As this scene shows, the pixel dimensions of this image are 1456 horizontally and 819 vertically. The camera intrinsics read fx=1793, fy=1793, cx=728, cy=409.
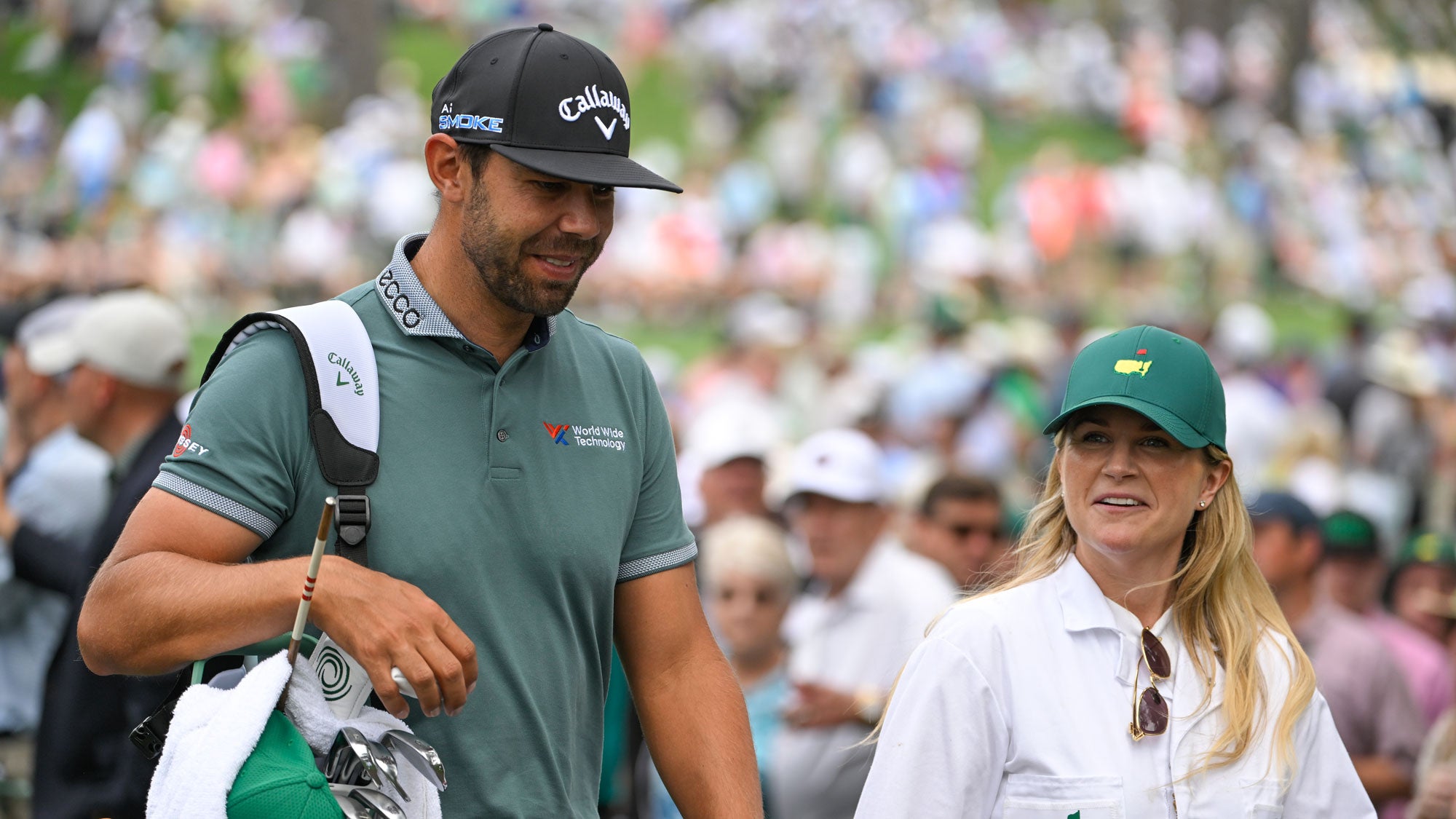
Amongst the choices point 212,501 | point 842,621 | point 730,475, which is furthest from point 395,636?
point 730,475

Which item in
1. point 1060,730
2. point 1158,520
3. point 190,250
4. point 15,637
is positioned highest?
point 190,250

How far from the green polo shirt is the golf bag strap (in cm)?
2

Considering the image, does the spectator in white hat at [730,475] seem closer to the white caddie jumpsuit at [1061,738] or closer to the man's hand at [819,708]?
the man's hand at [819,708]

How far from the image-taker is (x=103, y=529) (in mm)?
4582

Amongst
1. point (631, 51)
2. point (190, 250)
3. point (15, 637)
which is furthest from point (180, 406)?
point (631, 51)

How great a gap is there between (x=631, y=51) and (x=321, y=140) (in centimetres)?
1268

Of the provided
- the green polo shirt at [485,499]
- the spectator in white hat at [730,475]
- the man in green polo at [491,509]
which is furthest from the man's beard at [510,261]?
the spectator in white hat at [730,475]

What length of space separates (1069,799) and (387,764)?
1.22 m

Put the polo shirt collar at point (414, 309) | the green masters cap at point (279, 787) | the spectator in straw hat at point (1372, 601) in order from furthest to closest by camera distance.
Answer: the spectator in straw hat at point (1372, 601) → the polo shirt collar at point (414, 309) → the green masters cap at point (279, 787)

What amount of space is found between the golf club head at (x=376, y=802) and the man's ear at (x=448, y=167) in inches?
38.1

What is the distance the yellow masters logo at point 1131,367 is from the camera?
333cm

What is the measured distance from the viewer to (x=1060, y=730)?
316 centimetres

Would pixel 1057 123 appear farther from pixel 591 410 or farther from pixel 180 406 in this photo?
pixel 591 410

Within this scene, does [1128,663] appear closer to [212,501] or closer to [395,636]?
[395,636]
